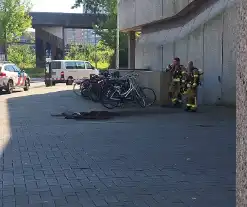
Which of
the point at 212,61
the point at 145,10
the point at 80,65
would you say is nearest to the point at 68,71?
the point at 80,65

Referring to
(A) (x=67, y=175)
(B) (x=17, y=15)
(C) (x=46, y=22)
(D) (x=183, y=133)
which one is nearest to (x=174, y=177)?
(A) (x=67, y=175)

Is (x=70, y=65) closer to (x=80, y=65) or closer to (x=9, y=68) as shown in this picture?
(x=80, y=65)

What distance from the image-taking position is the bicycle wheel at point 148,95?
635 inches

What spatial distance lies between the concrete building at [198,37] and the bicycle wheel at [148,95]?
25 centimetres

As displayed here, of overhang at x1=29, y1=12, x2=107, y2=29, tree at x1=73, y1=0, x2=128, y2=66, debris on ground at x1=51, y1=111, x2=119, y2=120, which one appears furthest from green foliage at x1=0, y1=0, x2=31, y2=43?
debris on ground at x1=51, y1=111, x2=119, y2=120

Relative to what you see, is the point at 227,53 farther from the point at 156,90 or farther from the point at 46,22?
the point at 46,22

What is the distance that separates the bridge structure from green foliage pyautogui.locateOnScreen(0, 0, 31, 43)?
4.08 m

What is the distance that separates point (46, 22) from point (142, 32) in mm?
28119

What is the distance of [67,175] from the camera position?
6391 millimetres

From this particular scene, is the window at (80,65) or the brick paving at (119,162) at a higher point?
the window at (80,65)

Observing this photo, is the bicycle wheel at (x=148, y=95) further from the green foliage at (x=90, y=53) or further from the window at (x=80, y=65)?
the green foliage at (x=90, y=53)

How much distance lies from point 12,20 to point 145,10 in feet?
91.7

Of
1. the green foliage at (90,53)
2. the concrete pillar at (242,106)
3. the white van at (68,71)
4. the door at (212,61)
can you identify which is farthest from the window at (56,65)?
the concrete pillar at (242,106)

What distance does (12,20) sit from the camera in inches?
1885
